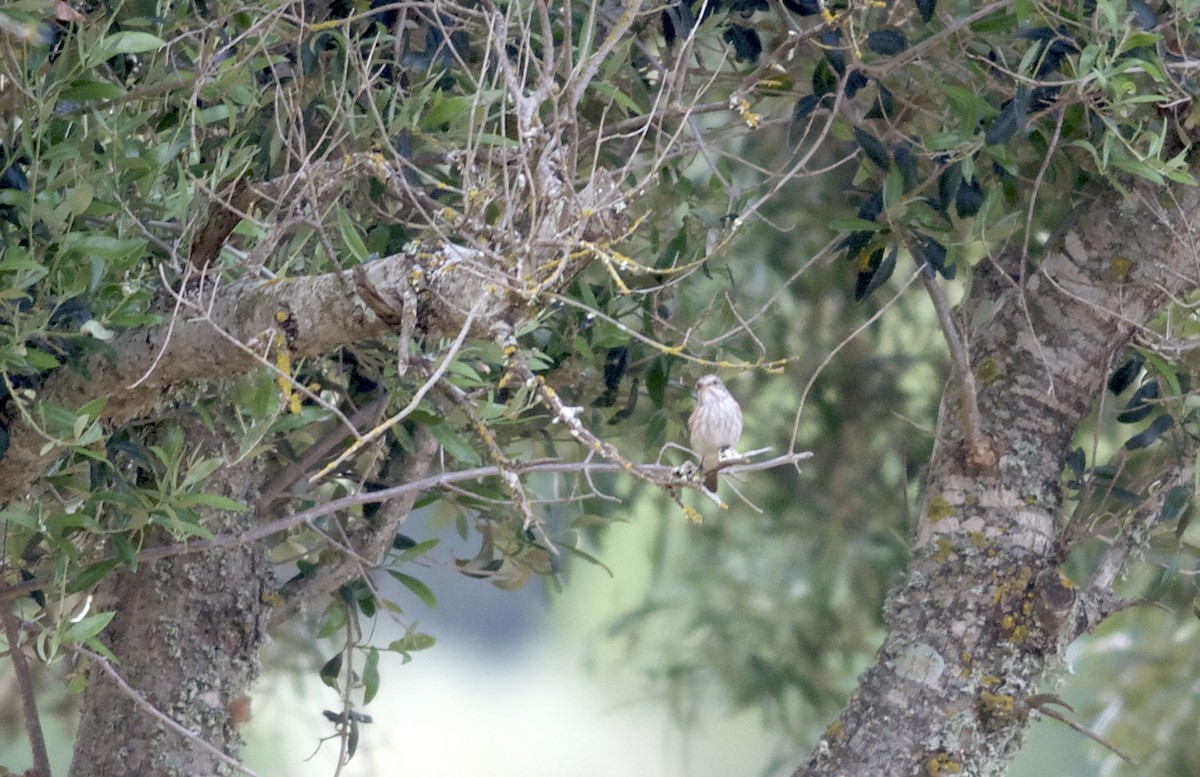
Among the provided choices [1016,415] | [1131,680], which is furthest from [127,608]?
[1131,680]

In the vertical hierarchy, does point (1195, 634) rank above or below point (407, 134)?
below

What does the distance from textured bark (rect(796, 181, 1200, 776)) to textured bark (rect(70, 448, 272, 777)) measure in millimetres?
808

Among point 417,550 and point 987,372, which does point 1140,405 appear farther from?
point 417,550

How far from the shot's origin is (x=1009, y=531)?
177 centimetres

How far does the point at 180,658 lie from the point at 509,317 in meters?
0.90

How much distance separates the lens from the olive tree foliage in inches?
48.8

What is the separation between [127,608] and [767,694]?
1.28 meters

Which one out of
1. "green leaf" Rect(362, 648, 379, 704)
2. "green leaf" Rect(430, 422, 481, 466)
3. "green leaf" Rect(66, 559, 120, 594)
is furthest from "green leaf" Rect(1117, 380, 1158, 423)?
"green leaf" Rect(66, 559, 120, 594)

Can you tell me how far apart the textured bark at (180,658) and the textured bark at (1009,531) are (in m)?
0.81

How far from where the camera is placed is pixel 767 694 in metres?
2.50

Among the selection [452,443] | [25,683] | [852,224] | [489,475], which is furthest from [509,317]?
[25,683]

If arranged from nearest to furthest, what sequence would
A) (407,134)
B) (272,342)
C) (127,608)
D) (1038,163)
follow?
(272,342), (407,134), (127,608), (1038,163)

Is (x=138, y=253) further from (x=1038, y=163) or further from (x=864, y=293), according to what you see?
(x=1038, y=163)

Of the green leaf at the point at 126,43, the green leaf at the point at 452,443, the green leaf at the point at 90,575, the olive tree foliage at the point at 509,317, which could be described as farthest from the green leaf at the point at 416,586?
the green leaf at the point at 126,43
